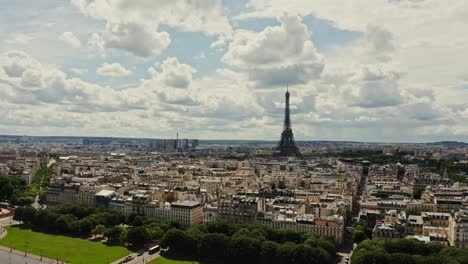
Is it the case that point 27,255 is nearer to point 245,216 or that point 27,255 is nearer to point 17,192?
point 245,216

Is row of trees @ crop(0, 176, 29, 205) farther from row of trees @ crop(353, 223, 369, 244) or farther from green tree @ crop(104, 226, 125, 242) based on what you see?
row of trees @ crop(353, 223, 369, 244)

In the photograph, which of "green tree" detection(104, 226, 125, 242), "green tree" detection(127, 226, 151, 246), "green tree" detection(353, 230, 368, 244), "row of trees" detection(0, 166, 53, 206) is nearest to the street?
"green tree" detection(104, 226, 125, 242)

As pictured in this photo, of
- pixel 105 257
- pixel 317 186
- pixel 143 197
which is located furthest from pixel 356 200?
pixel 105 257

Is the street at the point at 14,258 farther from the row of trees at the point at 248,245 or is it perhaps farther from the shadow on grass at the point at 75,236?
the row of trees at the point at 248,245

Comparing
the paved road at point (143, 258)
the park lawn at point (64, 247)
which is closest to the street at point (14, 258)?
the park lawn at point (64, 247)

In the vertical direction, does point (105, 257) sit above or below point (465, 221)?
below

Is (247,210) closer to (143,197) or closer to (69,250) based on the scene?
(143,197)

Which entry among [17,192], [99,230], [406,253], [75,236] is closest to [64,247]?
[99,230]

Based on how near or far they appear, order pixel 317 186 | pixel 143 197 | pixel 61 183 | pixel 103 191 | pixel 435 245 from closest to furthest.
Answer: pixel 435 245 < pixel 143 197 < pixel 103 191 < pixel 61 183 < pixel 317 186
